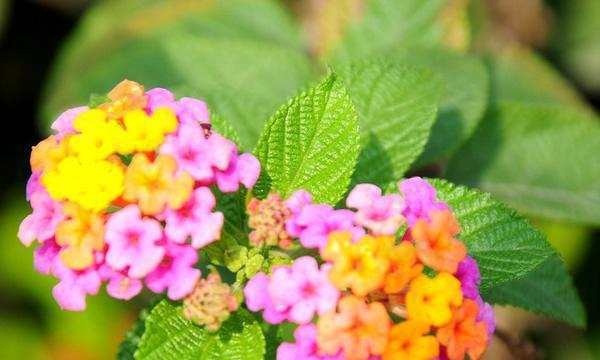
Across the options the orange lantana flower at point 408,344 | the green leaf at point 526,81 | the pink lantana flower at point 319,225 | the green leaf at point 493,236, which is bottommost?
the green leaf at point 526,81

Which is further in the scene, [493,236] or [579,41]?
[579,41]

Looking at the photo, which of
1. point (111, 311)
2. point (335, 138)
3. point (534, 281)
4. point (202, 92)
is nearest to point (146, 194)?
point (335, 138)

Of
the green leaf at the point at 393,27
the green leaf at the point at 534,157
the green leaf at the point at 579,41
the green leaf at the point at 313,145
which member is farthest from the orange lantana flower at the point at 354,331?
the green leaf at the point at 579,41

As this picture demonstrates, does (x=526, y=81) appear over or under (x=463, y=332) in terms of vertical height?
under

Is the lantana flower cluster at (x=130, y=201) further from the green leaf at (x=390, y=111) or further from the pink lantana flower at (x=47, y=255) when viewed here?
the green leaf at (x=390, y=111)

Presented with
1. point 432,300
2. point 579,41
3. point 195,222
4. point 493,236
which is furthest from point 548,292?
point 579,41

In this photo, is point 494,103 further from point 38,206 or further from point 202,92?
point 38,206

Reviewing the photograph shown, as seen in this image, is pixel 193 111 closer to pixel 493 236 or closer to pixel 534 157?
pixel 493 236
